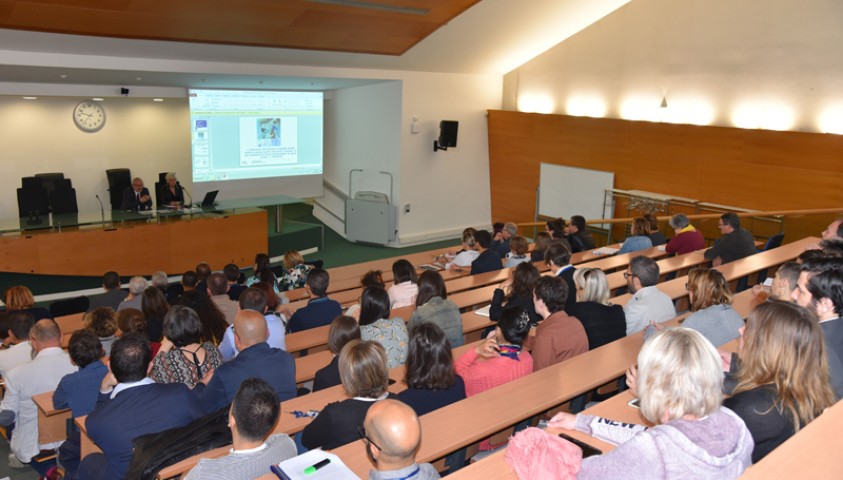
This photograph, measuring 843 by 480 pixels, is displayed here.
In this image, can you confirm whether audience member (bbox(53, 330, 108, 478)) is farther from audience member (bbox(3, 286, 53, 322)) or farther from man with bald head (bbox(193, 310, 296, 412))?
audience member (bbox(3, 286, 53, 322))

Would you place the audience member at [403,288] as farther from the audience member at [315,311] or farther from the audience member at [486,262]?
the audience member at [486,262]

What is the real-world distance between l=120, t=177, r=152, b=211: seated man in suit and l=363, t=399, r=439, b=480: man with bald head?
834 centimetres

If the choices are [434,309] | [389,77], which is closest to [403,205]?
[389,77]

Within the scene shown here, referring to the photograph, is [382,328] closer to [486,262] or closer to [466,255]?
[486,262]

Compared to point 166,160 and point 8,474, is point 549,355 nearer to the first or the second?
point 8,474

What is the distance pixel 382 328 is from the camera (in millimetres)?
4113

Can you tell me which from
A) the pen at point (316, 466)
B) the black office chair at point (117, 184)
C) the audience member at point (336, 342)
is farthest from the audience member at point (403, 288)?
the black office chair at point (117, 184)

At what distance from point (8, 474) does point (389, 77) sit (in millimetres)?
8343

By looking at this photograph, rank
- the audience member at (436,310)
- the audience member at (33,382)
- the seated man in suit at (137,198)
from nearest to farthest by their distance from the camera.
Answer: the audience member at (33,382)
the audience member at (436,310)
the seated man in suit at (137,198)

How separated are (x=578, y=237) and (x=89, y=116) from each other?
837 centimetres

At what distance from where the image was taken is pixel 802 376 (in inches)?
95.2

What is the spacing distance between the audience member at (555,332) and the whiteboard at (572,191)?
725cm

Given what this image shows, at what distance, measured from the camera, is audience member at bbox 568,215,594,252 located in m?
8.23

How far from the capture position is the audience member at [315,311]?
5.12 meters
